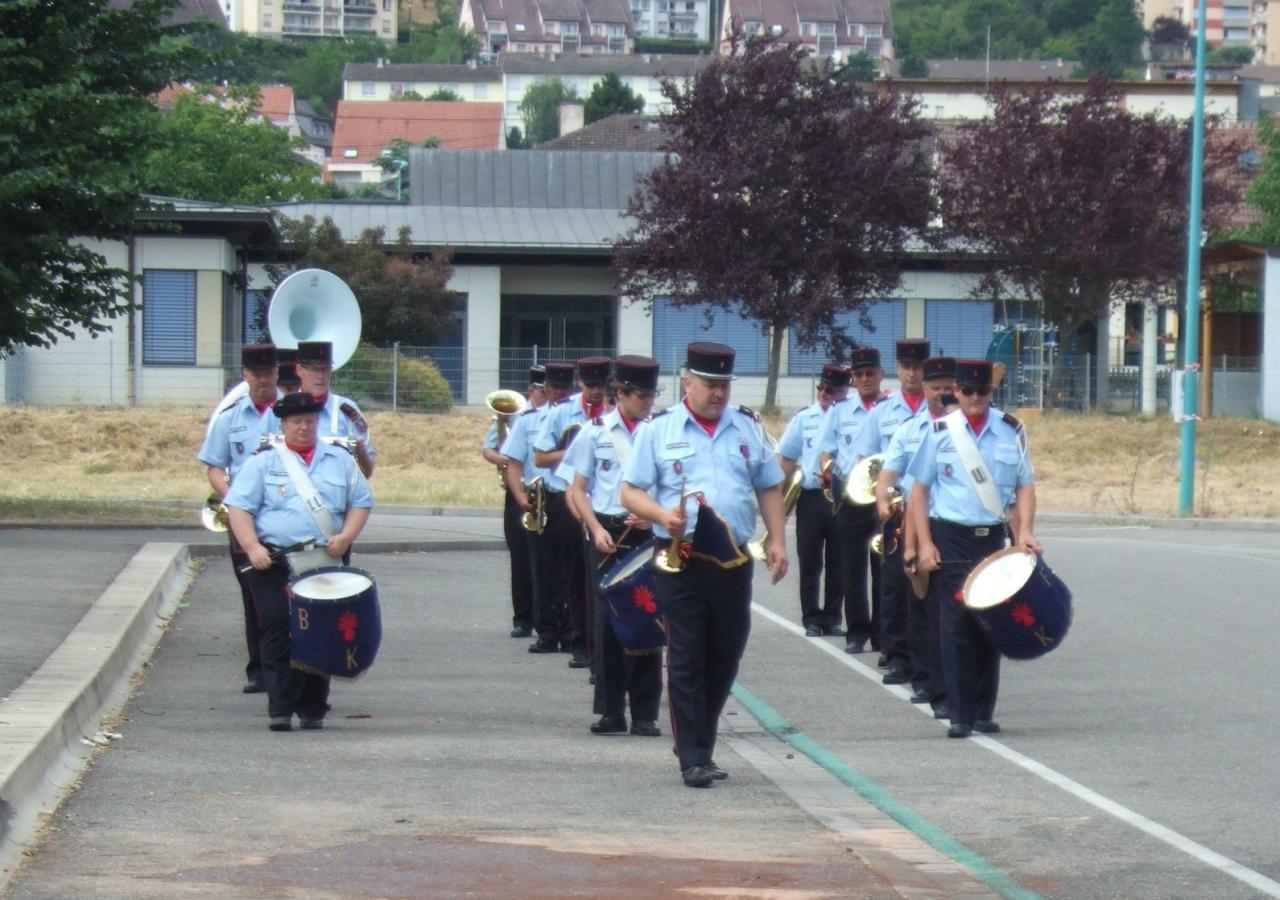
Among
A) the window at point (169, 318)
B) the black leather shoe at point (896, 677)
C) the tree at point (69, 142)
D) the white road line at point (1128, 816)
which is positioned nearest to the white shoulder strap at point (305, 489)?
the white road line at point (1128, 816)

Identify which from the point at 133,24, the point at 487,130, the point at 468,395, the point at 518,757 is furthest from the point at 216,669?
the point at 487,130

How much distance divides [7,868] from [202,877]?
25.5 inches

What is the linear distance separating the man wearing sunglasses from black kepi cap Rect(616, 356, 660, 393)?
55.9 inches

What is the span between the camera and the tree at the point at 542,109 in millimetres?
154500

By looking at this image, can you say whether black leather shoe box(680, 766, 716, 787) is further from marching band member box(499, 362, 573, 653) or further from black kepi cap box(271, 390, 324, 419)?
marching band member box(499, 362, 573, 653)

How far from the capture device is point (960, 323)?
165 feet

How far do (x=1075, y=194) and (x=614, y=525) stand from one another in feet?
106

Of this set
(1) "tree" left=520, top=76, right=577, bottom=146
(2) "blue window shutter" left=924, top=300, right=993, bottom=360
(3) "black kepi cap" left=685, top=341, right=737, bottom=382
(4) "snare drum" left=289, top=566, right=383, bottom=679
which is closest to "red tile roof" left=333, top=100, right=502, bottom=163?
(1) "tree" left=520, top=76, right=577, bottom=146

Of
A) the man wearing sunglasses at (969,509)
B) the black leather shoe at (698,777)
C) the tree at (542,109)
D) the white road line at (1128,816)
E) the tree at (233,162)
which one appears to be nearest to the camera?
the white road line at (1128,816)

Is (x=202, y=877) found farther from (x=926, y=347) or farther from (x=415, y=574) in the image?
(x=415, y=574)

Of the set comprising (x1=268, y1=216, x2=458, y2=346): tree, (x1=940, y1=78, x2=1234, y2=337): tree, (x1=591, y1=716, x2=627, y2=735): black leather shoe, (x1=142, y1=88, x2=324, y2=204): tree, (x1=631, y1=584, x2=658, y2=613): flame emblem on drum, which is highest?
(x1=142, y1=88, x2=324, y2=204): tree

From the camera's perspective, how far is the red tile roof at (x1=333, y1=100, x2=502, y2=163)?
151 m

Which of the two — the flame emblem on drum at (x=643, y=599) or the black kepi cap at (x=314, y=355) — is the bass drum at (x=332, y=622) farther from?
the black kepi cap at (x=314, y=355)

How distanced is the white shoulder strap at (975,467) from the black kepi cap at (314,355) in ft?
11.3
